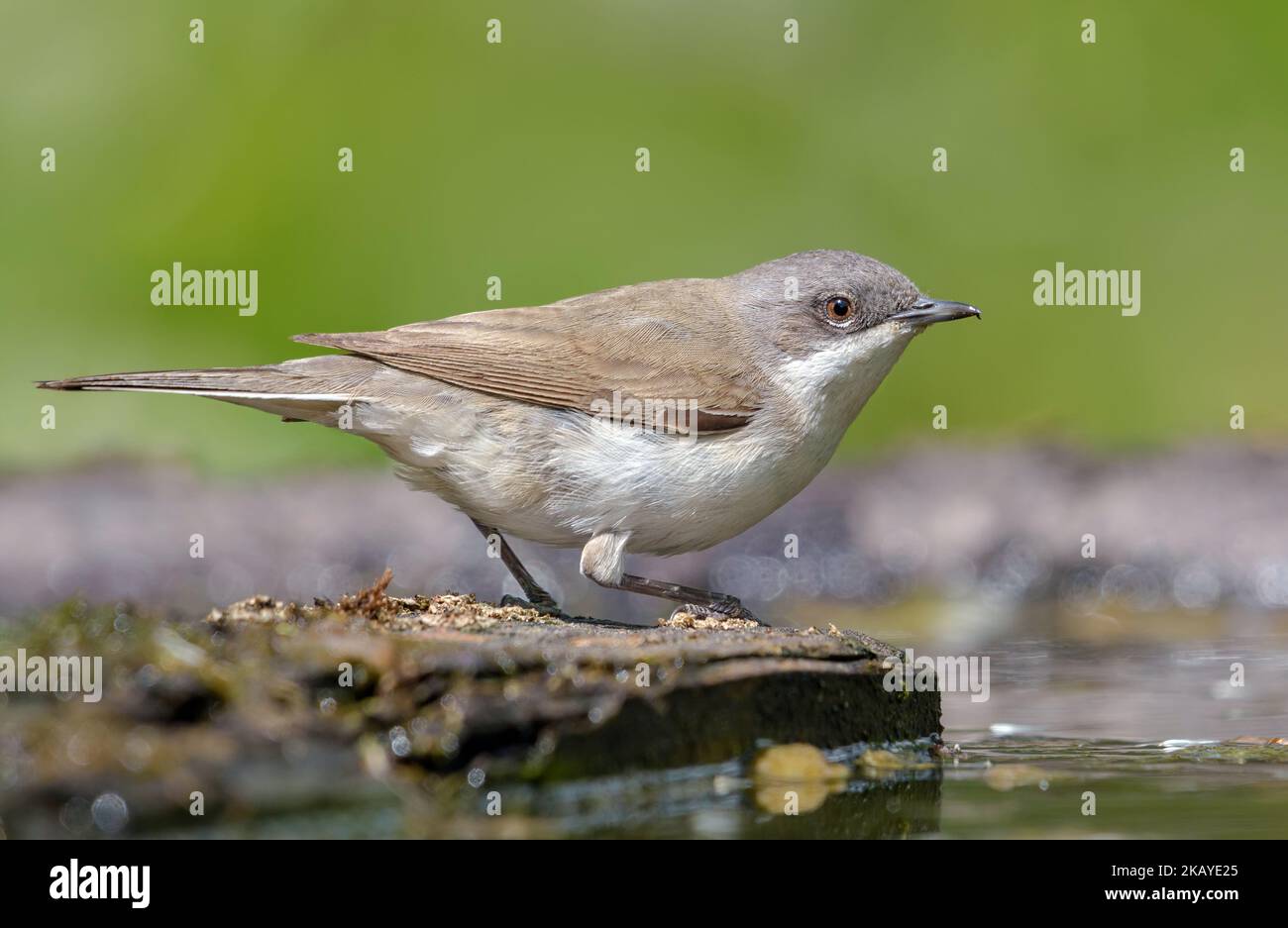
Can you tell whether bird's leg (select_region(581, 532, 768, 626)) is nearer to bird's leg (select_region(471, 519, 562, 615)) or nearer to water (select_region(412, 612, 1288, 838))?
bird's leg (select_region(471, 519, 562, 615))

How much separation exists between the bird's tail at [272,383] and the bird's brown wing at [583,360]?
11cm

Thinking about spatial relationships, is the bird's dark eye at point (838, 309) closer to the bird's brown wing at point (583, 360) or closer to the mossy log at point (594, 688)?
the bird's brown wing at point (583, 360)

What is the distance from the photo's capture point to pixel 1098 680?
7.03 meters

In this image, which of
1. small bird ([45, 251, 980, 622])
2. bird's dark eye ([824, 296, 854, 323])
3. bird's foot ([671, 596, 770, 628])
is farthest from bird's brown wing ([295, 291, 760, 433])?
bird's foot ([671, 596, 770, 628])

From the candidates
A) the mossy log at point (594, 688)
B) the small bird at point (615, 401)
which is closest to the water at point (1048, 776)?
the mossy log at point (594, 688)

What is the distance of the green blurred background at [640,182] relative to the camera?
11172mm

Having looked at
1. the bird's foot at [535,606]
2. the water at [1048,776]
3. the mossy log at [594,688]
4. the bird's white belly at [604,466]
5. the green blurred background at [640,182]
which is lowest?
the water at [1048,776]

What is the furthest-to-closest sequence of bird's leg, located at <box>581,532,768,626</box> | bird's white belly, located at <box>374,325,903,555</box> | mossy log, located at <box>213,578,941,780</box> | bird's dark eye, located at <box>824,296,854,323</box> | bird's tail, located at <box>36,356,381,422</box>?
bird's dark eye, located at <box>824,296,854,323</box> < bird's leg, located at <box>581,532,768,626</box> < bird's white belly, located at <box>374,325,903,555</box> < bird's tail, located at <box>36,356,381,422</box> < mossy log, located at <box>213,578,941,780</box>

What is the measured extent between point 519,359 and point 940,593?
395 cm

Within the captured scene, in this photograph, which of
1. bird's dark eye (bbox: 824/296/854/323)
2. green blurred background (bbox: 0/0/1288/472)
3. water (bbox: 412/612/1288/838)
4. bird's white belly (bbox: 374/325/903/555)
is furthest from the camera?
green blurred background (bbox: 0/0/1288/472)

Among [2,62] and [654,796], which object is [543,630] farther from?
[2,62]

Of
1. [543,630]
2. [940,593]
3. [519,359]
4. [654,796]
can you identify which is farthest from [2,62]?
[654,796]

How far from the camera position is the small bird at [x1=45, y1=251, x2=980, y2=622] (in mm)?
6070

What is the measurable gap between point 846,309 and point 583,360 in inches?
45.6
